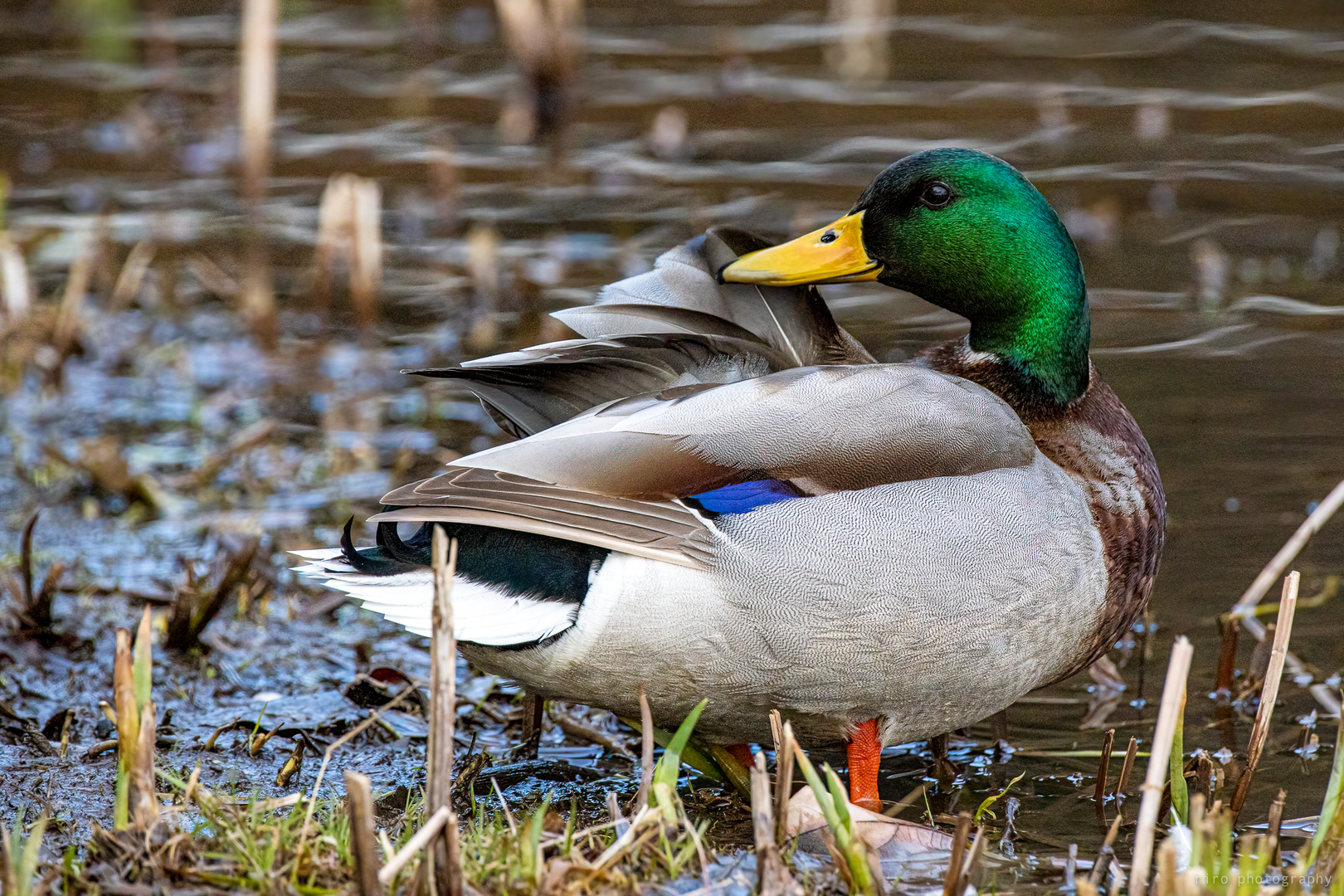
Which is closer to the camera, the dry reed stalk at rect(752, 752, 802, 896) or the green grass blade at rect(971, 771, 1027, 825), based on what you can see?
the dry reed stalk at rect(752, 752, 802, 896)

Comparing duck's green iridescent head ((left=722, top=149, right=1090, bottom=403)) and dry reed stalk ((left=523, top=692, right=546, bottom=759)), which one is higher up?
duck's green iridescent head ((left=722, top=149, right=1090, bottom=403))

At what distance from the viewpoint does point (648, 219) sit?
7.80 meters

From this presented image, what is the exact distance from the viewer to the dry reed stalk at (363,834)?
2.37m

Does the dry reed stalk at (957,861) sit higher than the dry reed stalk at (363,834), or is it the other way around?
the dry reed stalk at (363,834)

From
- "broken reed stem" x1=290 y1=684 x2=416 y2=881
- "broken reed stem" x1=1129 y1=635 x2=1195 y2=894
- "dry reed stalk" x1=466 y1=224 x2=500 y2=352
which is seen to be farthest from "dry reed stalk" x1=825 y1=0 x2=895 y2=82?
"broken reed stem" x1=1129 y1=635 x2=1195 y2=894

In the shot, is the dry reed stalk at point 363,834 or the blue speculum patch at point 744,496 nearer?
the dry reed stalk at point 363,834

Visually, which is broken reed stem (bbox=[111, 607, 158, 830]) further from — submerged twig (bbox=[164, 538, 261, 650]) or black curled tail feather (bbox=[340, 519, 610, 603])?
submerged twig (bbox=[164, 538, 261, 650])

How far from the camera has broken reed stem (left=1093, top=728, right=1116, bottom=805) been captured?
3.26 meters

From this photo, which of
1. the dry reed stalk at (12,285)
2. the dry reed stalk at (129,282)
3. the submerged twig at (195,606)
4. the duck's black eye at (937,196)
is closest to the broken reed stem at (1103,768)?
the duck's black eye at (937,196)

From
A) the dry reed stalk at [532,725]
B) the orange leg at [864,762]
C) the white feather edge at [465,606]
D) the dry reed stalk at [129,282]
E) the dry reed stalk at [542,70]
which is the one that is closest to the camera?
the white feather edge at [465,606]

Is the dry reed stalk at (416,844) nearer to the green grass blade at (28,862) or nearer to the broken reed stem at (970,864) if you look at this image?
the green grass blade at (28,862)

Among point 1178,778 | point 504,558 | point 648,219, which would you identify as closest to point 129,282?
point 648,219

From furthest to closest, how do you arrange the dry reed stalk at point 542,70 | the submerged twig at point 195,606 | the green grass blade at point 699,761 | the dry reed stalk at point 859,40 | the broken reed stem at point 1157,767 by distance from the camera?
the dry reed stalk at point 859,40
the dry reed stalk at point 542,70
the submerged twig at point 195,606
the green grass blade at point 699,761
the broken reed stem at point 1157,767

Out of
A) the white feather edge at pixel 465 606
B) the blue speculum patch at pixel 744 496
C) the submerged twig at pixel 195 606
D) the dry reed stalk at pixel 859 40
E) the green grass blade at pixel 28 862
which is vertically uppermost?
the dry reed stalk at pixel 859 40
